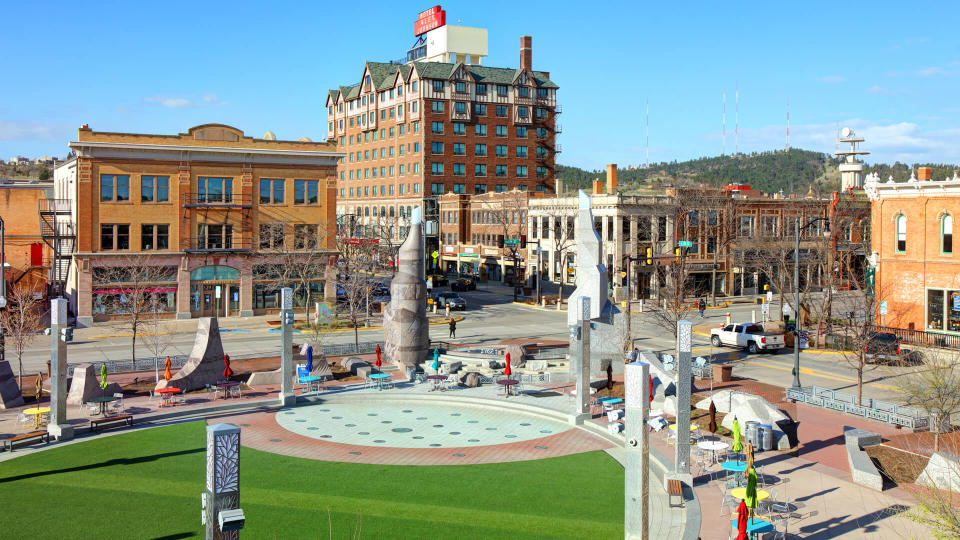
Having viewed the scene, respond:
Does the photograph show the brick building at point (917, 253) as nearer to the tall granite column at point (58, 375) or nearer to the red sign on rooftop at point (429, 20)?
the tall granite column at point (58, 375)

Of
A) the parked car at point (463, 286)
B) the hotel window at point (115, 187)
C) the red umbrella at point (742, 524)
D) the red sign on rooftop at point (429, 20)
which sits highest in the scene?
the red sign on rooftop at point (429, 20)

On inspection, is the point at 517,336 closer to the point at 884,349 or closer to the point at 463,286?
the point at 884,349

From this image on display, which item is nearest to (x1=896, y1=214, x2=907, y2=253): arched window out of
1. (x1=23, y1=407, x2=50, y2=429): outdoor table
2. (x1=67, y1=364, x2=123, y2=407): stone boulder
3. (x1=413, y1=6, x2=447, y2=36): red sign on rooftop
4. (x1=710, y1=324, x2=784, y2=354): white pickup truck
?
(x1=710, y1=324, x2=784, y2=354): white pickup truck

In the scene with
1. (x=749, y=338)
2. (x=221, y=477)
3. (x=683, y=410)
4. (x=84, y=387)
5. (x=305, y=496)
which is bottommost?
(x=305, y=496)

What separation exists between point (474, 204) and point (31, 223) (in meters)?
47.6

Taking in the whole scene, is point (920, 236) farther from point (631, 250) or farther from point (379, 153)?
point (379, 153)

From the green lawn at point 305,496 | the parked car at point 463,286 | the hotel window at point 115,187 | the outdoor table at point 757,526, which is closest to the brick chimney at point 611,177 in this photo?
the parked car at point 463,286

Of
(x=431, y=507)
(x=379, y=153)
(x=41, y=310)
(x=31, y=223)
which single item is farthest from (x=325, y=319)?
(x=379, y=153)

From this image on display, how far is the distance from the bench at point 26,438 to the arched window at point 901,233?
145ft

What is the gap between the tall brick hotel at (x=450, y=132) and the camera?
330 ft

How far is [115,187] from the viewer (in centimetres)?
5419

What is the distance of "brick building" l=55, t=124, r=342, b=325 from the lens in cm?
5341

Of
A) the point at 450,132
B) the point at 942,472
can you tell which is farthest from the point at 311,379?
the point at 450,132

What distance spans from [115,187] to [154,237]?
13.6 feet
